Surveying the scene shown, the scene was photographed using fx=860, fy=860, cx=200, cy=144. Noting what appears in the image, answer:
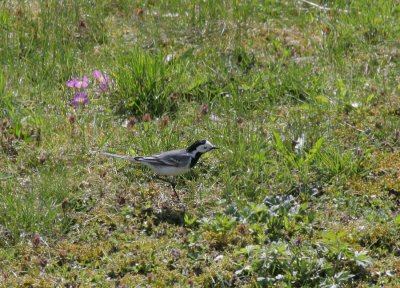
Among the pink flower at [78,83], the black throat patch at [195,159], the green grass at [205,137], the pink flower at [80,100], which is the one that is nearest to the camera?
the green grass at [205,137]

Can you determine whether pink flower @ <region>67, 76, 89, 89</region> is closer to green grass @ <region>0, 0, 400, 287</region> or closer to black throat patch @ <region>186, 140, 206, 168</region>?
green grass @ <region>0, 0, 400, 287</region>

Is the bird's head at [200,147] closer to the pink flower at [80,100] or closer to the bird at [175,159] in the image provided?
the bird at [175,159]

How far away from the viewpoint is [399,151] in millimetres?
6961

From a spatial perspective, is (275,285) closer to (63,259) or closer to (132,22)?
(63,259)

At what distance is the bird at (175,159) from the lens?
6469 mm

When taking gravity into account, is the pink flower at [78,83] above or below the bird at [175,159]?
above

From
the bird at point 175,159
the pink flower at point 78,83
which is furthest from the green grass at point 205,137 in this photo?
the bird at point 175,159

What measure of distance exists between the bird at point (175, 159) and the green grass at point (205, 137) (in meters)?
0.20

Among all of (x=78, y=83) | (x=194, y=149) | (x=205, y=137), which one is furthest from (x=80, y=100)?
(x=194, y=149)

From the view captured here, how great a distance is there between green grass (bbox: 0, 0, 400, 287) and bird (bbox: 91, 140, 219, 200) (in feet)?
0.67

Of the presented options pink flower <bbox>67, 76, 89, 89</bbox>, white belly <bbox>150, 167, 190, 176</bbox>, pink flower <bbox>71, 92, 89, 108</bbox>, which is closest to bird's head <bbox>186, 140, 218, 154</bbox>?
white belly <bbox>150, 167, 190, 176</bbox>

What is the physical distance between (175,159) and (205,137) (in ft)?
2.66

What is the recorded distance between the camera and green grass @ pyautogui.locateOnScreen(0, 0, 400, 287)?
585 cm

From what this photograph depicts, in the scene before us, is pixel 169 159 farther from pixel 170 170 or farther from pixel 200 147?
pixel 200 147
